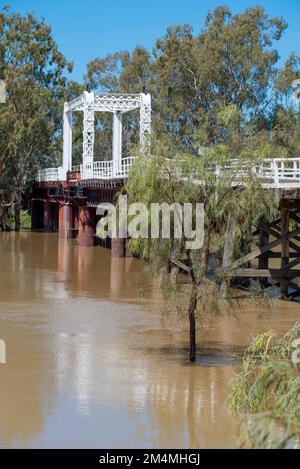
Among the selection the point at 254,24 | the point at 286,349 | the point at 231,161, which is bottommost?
the point at 286,349

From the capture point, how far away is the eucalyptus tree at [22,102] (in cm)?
5806

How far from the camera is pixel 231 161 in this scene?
17516 millimetres

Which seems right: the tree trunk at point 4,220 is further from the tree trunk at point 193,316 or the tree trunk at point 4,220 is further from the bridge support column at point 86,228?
the tree trunk at point 193,316

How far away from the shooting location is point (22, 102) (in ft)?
194

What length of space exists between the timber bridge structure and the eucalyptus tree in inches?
77.3

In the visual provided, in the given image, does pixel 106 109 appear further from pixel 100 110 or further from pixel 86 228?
pixel 86 228

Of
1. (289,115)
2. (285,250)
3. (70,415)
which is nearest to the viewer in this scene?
(70,415)

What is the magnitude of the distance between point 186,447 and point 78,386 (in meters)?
3.56

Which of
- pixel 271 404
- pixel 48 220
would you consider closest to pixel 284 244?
pixel 271 404

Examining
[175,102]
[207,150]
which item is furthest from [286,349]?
[175,102]

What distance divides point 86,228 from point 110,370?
2897cm

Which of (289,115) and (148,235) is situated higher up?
(289,115)

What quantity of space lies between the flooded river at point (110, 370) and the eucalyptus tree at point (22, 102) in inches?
1201

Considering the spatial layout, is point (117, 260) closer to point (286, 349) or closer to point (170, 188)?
point (170, 188)
